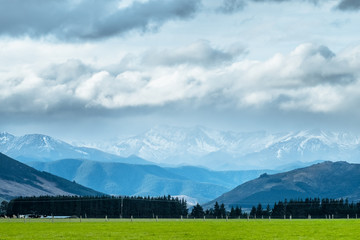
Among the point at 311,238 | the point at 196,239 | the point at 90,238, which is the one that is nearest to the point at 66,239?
the point at 90,238

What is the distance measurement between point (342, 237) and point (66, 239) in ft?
98.8

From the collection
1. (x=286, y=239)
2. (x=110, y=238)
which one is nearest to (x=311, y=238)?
(x=286, y=239)

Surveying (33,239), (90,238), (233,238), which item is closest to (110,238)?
(90,238)

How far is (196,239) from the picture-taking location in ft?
216

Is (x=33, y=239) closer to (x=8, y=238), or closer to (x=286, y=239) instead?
(x=8, y=238)

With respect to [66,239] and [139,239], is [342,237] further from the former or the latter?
[66,239]

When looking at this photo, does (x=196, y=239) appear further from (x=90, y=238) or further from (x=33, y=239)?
(x=33, y=239)

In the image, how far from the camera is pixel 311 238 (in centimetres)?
6612

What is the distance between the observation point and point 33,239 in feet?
222

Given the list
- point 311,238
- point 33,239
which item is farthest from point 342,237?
point 33,239

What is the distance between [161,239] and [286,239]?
43.9ft

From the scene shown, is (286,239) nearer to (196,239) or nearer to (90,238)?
(196,239)

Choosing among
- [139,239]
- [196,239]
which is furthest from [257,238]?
[139,239]

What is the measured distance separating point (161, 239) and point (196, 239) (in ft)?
12.6
